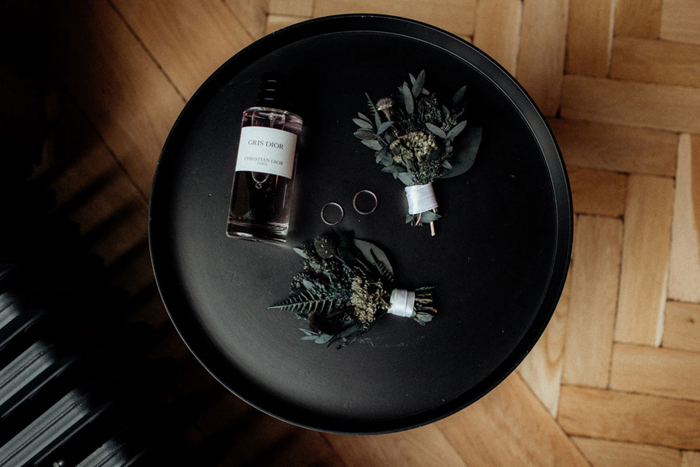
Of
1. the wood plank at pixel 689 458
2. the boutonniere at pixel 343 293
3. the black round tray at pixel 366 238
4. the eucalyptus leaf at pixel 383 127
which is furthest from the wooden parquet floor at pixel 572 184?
the eucalyptus leaf at pixel 383 127

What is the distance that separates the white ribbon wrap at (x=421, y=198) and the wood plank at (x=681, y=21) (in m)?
0.95

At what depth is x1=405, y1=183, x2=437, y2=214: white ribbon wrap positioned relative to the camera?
66 cm

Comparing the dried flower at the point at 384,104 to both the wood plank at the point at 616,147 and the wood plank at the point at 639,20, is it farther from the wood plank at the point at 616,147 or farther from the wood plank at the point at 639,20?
the wood plank at the point at 639,20

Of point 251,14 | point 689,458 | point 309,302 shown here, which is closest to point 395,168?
point 309,302

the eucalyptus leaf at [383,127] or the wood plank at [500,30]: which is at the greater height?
the wood plank at [500,30]

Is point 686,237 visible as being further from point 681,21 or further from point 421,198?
point 421,198

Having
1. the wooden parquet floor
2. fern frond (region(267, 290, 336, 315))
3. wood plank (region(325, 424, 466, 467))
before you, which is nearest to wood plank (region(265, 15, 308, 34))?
the wooden parquet floor

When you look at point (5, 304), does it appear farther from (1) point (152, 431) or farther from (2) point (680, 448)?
(2) point (680, 448)

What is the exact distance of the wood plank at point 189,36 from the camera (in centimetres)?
112

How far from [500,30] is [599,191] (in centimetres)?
50

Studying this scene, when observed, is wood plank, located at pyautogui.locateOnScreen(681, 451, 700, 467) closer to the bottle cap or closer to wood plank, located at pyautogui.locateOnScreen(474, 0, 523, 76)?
wood plank, located at pyautogui.locateOnScreen(474, 0, 523, 76)

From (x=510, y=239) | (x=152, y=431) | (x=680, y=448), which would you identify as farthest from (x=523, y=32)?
(x=152, y=431)

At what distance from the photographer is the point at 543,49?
3.64 feet

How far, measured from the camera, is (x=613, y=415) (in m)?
1.06
